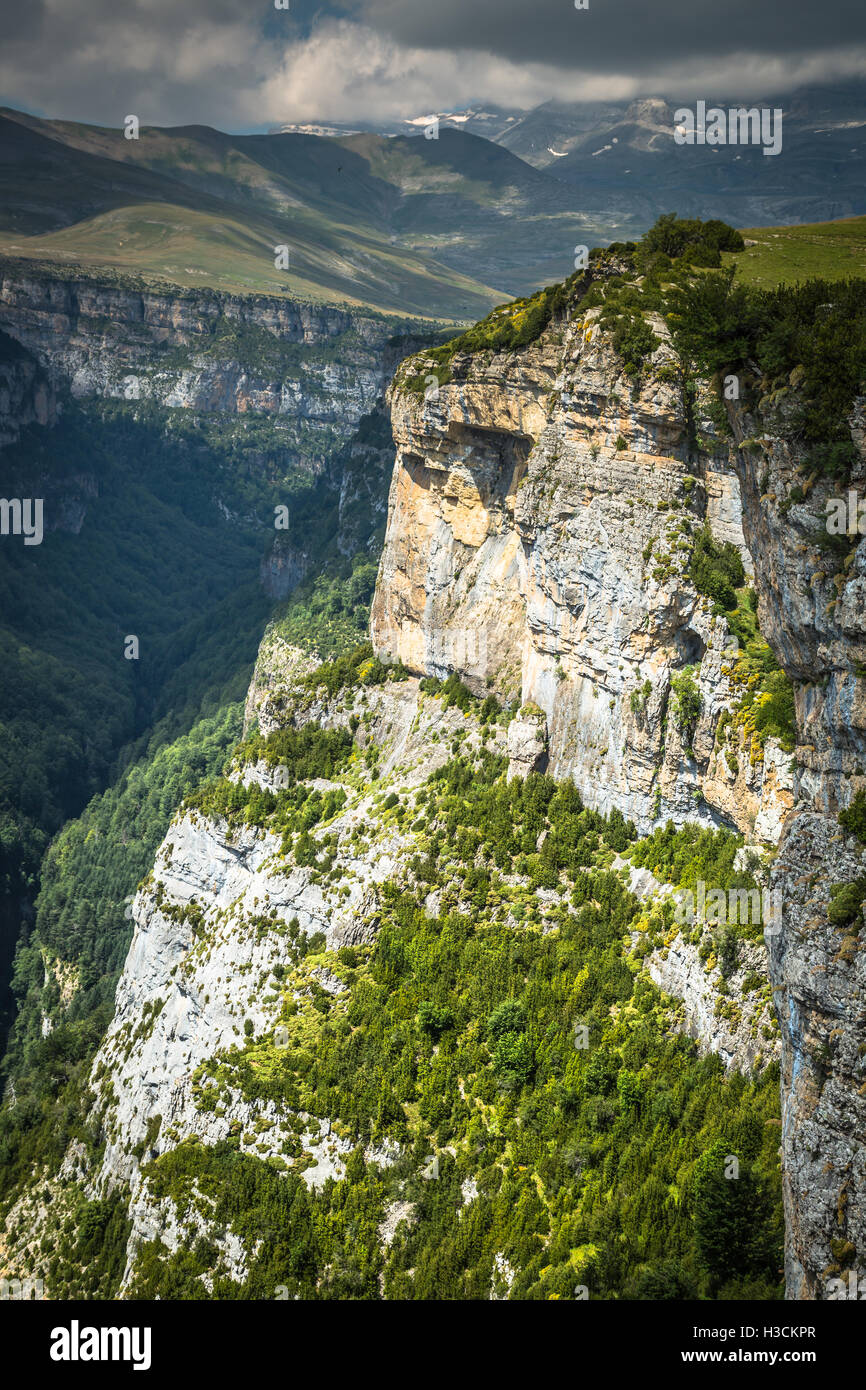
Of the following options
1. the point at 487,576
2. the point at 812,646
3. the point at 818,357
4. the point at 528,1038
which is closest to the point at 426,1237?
the point at 528,1038

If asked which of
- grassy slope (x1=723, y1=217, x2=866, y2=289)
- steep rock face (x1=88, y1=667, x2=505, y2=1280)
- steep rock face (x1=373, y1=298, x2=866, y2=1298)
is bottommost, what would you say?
steep rock face (x1=88, y1=667, x2=505, y2=1280)

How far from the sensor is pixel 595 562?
5666 cm

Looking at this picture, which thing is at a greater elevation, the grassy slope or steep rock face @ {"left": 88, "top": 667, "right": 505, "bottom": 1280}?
the grassy slope

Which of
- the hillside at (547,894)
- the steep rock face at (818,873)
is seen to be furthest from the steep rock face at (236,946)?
the steep rock face at (818,873)

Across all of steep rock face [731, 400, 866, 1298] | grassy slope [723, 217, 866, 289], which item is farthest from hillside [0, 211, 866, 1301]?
grassy slope [723, 217, 866, 289]

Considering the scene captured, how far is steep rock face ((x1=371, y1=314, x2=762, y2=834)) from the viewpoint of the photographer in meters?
52.4

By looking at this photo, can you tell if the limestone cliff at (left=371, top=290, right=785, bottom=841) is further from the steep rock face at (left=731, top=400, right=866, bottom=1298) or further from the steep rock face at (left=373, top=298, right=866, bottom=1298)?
the steep rock face at (left=731, top=400, right=866, bottom=1298)

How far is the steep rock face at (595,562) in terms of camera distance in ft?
172

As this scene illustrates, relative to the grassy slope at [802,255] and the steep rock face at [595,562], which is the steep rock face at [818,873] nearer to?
the steep rock face at [595,562]

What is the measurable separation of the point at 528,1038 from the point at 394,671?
37474 millimetres

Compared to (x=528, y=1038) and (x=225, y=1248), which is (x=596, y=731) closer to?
(x=528, y=1038)

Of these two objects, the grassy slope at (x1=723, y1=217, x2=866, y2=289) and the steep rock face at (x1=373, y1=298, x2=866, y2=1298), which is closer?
the steep rock face at (x1=373, y1=298, x2=866, y2=1298)
